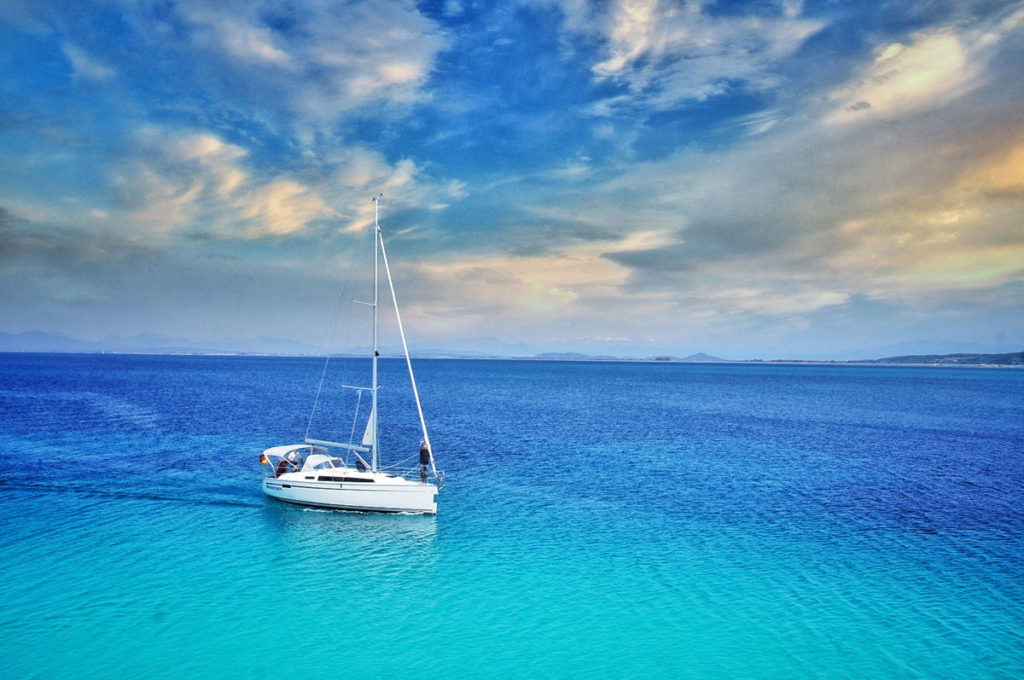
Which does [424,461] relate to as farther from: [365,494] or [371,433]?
[365,494]

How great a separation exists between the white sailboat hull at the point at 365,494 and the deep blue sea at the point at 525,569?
709 millimetres

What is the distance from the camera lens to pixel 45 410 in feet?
259

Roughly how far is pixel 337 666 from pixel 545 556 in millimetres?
11616

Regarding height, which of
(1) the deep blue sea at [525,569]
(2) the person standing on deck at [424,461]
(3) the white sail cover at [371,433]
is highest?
(3) the white sail cover at [371,433]

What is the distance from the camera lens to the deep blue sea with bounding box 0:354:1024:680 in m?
18.8

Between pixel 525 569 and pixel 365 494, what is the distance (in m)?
11.7

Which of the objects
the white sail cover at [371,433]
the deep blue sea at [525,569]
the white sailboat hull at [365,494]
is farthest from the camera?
the white sail cover at [371,433]

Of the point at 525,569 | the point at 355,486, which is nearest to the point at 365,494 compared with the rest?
the point at 355,486

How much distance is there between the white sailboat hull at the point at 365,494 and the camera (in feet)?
107

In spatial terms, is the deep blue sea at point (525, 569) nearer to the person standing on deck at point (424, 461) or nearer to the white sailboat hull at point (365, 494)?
the white sailboat hull at point (365, 494)

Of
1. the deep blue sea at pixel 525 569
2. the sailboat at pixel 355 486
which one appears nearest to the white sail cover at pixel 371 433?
the sailboat at pixel 355 486

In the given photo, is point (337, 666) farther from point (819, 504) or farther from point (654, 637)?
point (819, 504)

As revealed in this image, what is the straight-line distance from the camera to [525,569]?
25.8m

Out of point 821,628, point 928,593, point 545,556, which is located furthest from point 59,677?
point 928,593
